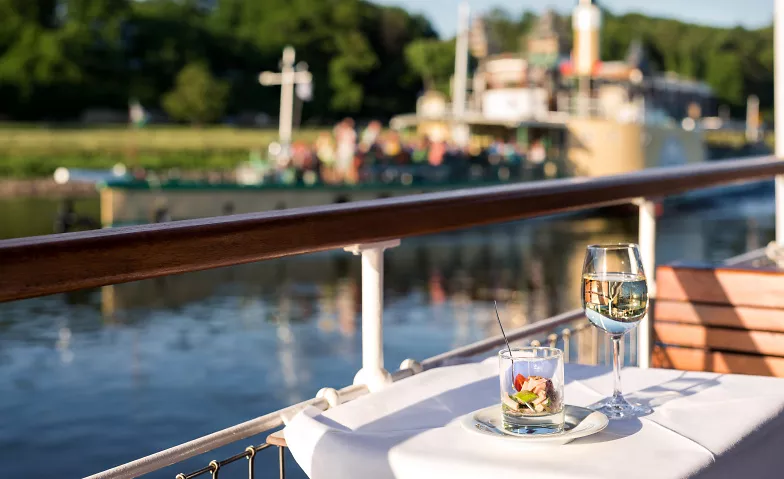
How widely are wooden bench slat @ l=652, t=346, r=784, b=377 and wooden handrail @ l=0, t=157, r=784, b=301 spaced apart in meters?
0.43

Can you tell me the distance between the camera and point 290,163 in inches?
1188

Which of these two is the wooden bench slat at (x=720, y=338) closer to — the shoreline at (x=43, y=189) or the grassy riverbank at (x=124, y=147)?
the shoreline at (x=43, y=189)

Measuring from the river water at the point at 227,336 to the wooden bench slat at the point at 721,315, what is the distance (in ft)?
25.0

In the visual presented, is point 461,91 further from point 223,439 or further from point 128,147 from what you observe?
point 223,439

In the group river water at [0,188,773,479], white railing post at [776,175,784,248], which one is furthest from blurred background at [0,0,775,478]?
white railing post at [776,175,784,248]

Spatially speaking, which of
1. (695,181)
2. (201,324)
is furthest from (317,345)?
(695,181)

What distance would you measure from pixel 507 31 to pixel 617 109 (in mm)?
61874

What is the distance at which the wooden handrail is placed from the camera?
1.19m

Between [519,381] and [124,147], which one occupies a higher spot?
[124,147]

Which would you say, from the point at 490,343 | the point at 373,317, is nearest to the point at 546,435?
the point at 373,317

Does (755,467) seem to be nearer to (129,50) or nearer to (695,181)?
(695,181)

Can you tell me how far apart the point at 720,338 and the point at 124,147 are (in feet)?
199

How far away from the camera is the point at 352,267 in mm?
25312

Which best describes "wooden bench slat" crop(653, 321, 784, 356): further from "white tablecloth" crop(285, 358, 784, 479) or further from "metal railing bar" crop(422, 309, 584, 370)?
"white tablecloth" crop(285, 358, 784, 479)
